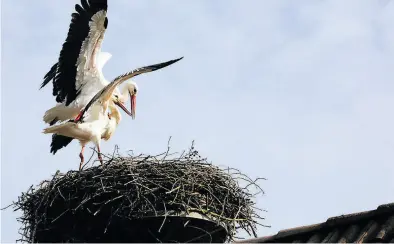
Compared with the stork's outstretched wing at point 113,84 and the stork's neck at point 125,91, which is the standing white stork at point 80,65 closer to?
the stork's neck at point 125,91

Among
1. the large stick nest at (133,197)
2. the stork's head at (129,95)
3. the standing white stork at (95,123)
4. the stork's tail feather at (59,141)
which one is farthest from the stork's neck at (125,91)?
the large stick nest at (133,197)

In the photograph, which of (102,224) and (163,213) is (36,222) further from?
(163,213)

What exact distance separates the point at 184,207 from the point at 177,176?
0.31 m

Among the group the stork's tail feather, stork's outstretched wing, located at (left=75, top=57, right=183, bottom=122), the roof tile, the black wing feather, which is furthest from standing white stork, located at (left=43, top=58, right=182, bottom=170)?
the roof tile

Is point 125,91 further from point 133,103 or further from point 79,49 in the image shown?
point 79,49

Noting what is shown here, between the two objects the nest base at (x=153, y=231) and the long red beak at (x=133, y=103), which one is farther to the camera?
the long red beak at (x=133, y=103)

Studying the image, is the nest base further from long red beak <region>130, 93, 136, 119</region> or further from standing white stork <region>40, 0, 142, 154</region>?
long red beak <region>130, 93, 136, 119</region>

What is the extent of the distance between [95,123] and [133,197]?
2.08m

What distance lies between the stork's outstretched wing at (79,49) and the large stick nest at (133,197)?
5.55 feet

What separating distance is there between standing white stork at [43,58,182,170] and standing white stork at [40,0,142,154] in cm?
13

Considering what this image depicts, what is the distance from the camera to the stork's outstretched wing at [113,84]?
6.92 metres

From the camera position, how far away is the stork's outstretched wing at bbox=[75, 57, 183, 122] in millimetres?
6921

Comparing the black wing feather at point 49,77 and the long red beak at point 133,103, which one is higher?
the black wing feather at point 49,77

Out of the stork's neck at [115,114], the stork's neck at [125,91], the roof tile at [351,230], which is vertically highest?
the stork's neck at [125,91]
